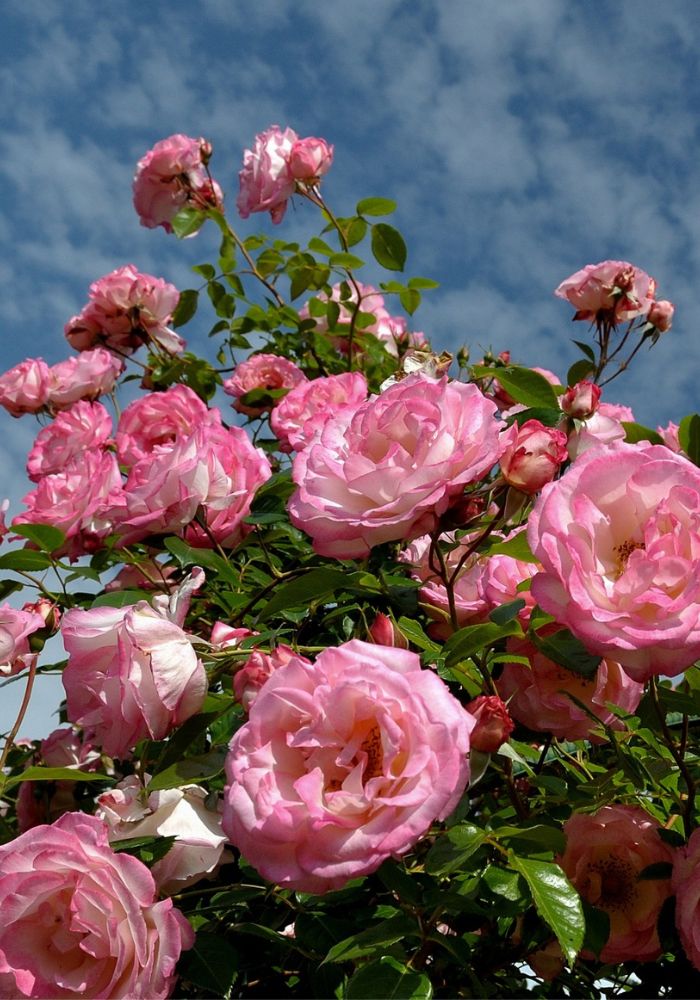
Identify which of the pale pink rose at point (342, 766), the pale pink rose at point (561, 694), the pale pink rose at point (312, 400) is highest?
the pale pink rose at point (312, 400)

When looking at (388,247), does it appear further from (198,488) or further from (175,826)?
(175,826)

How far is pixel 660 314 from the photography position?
2555 millimetres

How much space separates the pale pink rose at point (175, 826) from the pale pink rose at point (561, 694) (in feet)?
1.32

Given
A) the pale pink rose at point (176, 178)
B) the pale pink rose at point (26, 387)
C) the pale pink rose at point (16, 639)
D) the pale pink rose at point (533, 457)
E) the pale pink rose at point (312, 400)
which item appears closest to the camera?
the pale pink rose at point (533, 457)

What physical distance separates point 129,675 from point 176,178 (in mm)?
2298

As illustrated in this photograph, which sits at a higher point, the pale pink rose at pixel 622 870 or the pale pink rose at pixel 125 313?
the pale pink rose at pixel 125 313

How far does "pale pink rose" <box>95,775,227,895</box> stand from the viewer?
1.13m

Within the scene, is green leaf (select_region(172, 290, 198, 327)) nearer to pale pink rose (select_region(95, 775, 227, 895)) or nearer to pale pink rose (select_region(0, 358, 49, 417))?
pale pink rose (select_region(0, 358, 49, 417))

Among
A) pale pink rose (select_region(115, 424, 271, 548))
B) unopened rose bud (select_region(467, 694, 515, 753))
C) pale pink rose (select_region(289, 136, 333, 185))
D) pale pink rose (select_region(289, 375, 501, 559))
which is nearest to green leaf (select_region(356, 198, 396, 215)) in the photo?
pale pink rose (select_region(289, 136, 333, 185))

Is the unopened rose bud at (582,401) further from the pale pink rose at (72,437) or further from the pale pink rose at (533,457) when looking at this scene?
the pale pink rose at (72,437)

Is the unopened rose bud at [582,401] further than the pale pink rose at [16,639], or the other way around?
the pale pink rose at [16,639]

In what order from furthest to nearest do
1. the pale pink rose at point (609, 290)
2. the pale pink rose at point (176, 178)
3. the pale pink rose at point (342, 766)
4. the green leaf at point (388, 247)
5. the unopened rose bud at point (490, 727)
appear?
the pale pink rose at point (176, 178)
the green leaf at point (388, 247)
the pale pink rose at point (609, 290)
the unopened rose bud at point (490, 727)
the pale pink rose at point (342, 766)

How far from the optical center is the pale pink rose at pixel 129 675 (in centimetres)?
103

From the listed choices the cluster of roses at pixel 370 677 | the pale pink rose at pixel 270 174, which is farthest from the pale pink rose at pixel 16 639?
the pale pink rose at pixel 270 174
